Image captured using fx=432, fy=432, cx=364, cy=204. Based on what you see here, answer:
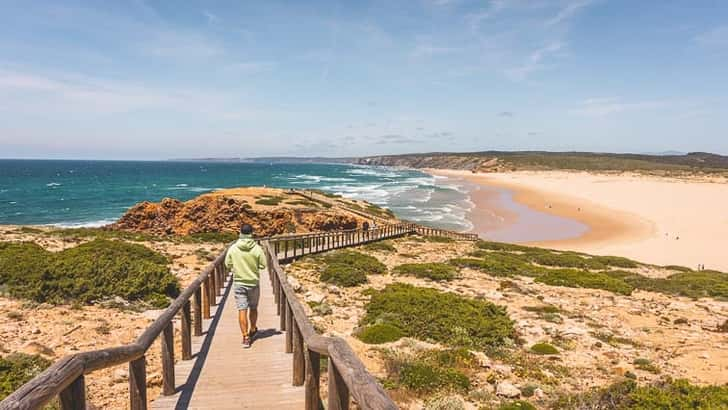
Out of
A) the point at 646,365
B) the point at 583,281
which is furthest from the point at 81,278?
the point at 583,281

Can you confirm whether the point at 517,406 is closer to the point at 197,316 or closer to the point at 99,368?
the point at 197,316

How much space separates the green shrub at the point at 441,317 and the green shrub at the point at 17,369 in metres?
6.74

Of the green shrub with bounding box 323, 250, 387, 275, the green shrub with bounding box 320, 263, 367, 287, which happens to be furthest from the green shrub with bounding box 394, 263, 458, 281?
the green shrub with bounding box 320, 263, 367, 287

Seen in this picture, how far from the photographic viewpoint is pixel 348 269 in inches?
675

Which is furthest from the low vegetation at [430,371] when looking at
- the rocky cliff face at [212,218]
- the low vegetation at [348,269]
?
the rocky cliff face at [212,218]

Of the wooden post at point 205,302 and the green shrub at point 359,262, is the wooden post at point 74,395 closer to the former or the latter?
the wooden post at point 205,302

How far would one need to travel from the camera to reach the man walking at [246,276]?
7.32m

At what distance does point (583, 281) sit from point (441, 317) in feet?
31.6

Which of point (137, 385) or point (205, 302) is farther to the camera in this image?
point (205, 302)

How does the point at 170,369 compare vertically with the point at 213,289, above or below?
above

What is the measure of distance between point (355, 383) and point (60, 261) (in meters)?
12.0

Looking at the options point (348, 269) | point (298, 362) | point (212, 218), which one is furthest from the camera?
point (212, 218)

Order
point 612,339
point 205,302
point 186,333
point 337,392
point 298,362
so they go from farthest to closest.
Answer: point 612,339 < point 205,302 < point 186,333 < point 298,362 < point 337,392

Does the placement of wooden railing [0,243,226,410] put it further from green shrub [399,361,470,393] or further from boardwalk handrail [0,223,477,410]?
green shrub [399,361,470,393]
